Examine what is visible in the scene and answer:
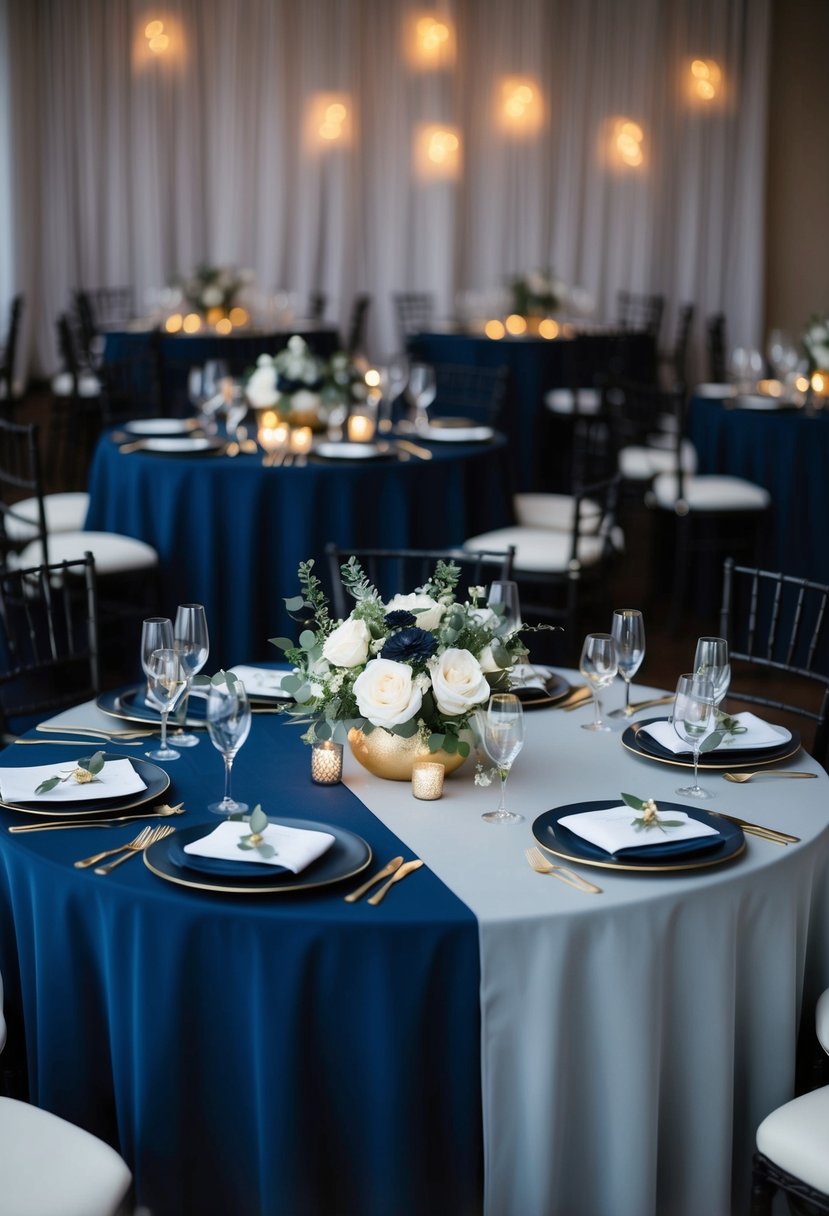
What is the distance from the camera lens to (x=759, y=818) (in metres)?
2.30

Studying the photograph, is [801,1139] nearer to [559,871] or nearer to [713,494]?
[559,871]

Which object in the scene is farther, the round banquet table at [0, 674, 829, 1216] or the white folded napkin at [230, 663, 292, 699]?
the white folded napkin at [230, 663, 292, 699]

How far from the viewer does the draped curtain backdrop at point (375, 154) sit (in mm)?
11930

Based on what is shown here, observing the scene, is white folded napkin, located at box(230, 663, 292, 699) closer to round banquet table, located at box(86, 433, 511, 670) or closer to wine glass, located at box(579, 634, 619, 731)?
wine glass, located at box(579, 634, 619, 731)

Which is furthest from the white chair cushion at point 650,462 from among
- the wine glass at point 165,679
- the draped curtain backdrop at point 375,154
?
the draped curtain backdrop at point 375,154

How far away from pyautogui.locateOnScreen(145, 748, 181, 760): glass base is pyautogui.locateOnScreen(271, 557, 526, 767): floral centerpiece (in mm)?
284

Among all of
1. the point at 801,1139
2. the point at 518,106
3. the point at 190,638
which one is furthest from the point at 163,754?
the point at 518,106

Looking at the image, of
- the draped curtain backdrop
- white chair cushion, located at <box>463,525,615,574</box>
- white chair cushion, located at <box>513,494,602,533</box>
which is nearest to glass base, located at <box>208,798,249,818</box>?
white chair cushion, located at <box>463,525,615,574</box>

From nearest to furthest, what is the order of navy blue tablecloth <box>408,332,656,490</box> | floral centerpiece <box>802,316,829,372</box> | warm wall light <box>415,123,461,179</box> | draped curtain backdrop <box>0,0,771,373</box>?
floral centerpiece <box>802,316,829,372</box>, navy blue tablecloth <box>408,332,656,490</box>, draped curtain backdrop <box>0,0,771,373</box>, warm wall light <box>415,123,461,179</box>

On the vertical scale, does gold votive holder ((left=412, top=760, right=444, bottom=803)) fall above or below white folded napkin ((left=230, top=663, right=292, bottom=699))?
below

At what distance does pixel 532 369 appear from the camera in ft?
30.1

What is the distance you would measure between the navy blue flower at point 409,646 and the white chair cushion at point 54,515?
350cm

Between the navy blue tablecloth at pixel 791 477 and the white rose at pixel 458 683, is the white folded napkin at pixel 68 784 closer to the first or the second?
the white rose at pixel 458 683

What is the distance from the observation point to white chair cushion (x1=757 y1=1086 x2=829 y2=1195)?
A: 1.89 m
